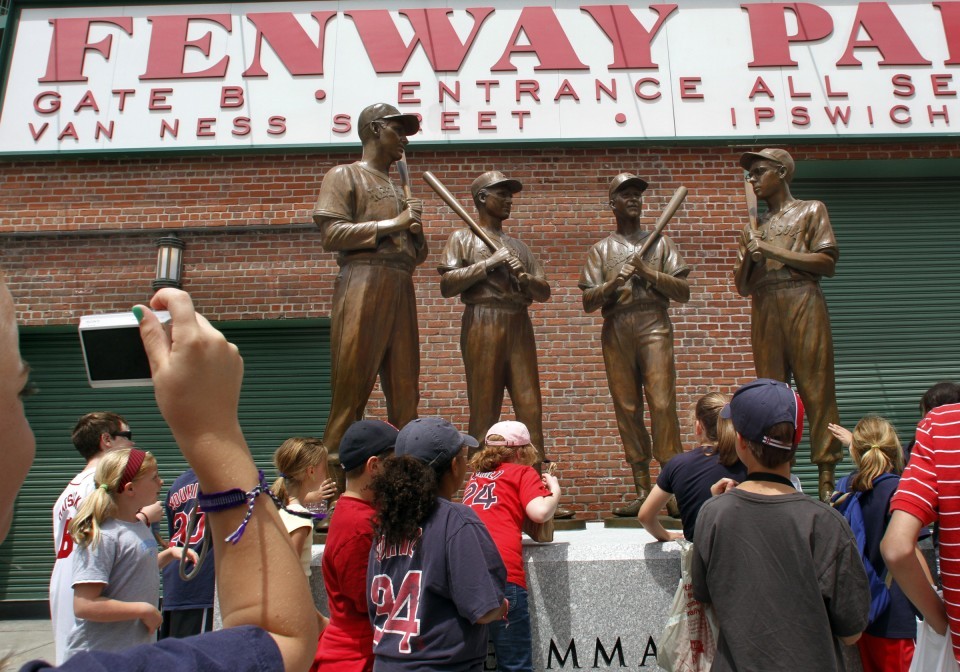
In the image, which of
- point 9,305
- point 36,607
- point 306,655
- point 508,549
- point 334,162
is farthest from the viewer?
point 334,162

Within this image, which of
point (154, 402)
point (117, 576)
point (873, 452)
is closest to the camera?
point (117, 576)

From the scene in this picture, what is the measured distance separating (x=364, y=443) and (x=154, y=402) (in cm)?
670

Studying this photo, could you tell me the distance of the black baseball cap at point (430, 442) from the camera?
2.75 m

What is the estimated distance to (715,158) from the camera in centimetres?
903

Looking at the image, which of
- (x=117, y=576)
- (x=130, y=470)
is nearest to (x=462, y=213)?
(x=130, y=470)

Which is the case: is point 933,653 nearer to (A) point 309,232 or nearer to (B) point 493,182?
(B) point 493,182

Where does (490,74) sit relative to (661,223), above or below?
above

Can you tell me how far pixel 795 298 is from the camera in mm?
5496

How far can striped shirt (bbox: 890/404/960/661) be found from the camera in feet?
7.97

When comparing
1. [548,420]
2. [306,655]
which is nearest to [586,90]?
[548,420]

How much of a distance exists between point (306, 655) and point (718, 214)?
8539mm

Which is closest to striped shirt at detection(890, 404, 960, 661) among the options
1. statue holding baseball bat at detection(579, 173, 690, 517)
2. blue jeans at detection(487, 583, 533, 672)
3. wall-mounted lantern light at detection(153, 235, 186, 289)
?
blue jeans at detection(487, 583, 533, 672)

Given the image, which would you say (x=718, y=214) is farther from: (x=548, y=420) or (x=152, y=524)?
(x=152, y=524)

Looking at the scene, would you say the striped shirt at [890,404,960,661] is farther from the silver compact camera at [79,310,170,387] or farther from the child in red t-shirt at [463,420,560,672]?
the silver compact camera at [79,310,170,387]
